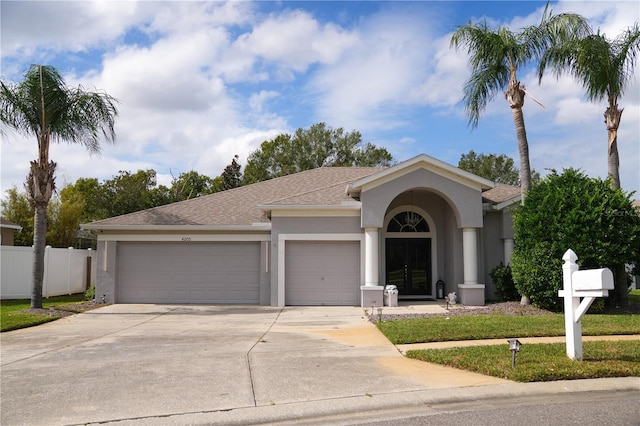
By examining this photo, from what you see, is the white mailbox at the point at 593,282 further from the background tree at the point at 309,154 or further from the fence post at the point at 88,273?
the background tree at the point at 309,154

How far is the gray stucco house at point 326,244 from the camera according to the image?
17.8m

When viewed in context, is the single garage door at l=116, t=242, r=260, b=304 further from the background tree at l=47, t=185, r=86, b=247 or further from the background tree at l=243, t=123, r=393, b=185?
the background tree at l=243, t=123, r=393, b=185

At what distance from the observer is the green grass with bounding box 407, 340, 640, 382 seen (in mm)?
7445

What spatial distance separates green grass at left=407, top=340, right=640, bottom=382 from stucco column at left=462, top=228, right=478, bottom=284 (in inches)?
308

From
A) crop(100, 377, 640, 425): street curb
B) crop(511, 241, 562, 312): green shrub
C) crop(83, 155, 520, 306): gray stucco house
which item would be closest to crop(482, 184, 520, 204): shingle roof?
crop(83, 155, 520, 306): gray stucco house

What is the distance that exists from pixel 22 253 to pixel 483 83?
1822cm

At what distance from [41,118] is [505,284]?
15937 millimetres

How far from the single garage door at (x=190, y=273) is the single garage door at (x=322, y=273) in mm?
1565

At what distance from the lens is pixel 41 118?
1688 centimetres

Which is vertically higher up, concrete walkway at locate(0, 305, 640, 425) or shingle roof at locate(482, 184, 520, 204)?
shingle roof at locate(482, 184, 520, 204)

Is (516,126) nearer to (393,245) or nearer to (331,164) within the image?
(393,245)

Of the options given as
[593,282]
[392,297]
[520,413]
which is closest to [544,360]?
[593,282]

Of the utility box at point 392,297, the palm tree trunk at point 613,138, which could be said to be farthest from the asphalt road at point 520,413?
the palm tree trunk at point 613,138

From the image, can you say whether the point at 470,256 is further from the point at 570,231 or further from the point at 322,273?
the point at 322,273
